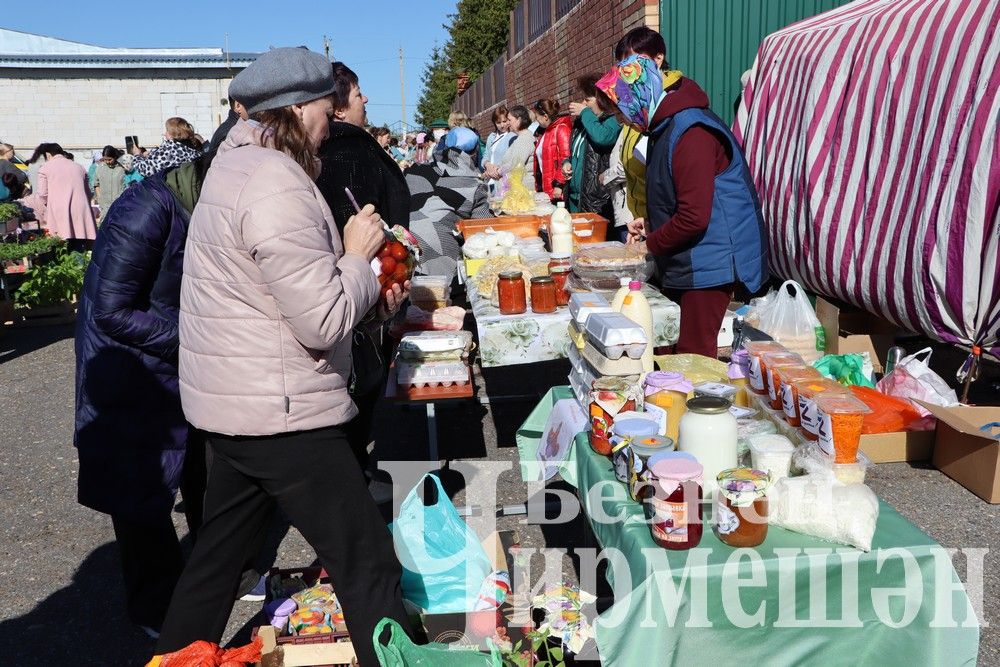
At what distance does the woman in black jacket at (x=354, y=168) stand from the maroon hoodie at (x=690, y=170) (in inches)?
45.8

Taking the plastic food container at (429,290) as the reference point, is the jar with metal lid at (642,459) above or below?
below

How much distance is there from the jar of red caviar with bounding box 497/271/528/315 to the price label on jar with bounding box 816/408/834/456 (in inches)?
69.9

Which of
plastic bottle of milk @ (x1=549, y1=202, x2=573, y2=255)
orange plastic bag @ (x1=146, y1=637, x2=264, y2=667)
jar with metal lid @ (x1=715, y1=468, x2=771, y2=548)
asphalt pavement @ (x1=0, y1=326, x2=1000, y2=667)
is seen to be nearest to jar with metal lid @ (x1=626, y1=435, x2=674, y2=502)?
jar with metal lid @ (x1=715, y1=468, x2=771, y2=548)

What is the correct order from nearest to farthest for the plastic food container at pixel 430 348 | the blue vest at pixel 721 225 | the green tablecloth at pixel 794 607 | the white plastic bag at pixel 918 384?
1. the green tablecloth at pixel 794 607
2. the blue vest at pixel 721 225
3. the plastic food container at pixel 430 348
4. the white plastic bag at pixel 918 384

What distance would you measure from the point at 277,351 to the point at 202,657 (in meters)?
0.84

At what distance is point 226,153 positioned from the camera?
197cm

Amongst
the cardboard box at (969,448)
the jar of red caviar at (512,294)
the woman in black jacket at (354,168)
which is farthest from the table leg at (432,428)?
the cardboard box at (969,448)

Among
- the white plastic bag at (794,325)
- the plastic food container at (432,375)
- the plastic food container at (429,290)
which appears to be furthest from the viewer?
the plastic food container at (429,290)

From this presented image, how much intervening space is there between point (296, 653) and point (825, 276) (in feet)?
14.4

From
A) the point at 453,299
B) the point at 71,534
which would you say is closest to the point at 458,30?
the point at 453,299

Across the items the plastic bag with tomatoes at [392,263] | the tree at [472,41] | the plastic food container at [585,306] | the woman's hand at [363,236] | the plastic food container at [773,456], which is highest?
the tree at [472,41]

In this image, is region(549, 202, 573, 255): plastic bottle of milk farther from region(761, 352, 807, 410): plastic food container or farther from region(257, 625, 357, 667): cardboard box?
region(257, 625, 357, 667): cardboard box

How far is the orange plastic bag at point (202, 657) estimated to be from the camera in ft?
6.79

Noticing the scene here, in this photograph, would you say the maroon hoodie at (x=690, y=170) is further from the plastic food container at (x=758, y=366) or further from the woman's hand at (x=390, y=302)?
the woman's hand at (x=390, y=302)
